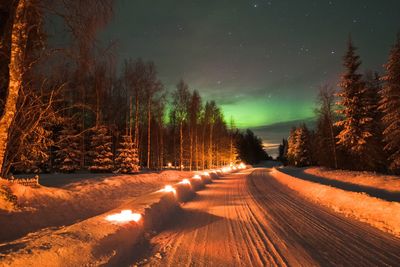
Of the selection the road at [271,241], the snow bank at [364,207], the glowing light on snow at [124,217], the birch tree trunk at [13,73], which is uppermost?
the birch tree trunk at [13,73]

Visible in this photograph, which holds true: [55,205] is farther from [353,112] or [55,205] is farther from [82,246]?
[353,112]

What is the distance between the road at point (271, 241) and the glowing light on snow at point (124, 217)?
81 cm

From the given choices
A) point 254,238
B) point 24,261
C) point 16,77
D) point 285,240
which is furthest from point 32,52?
point 285,240

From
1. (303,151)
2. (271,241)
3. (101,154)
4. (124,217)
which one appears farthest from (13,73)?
(303,151)

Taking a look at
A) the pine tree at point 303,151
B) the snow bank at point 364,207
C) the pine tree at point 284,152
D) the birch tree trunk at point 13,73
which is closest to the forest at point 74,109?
the birch tree trunk at point 13,73

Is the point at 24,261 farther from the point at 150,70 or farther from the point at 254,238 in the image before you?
the point at 150,70

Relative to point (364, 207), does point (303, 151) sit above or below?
above

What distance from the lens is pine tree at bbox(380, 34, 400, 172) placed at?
24750mm

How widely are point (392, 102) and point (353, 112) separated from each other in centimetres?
523

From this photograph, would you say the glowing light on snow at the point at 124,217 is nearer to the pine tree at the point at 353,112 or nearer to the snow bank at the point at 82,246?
the snow bank at the point at 82,246

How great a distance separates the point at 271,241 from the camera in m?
6.68

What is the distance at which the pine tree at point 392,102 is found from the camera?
81.2ft

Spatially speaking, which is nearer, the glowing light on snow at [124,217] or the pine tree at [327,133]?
the glowing light on snow at [124,217]

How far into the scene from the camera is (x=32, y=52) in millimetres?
9500
